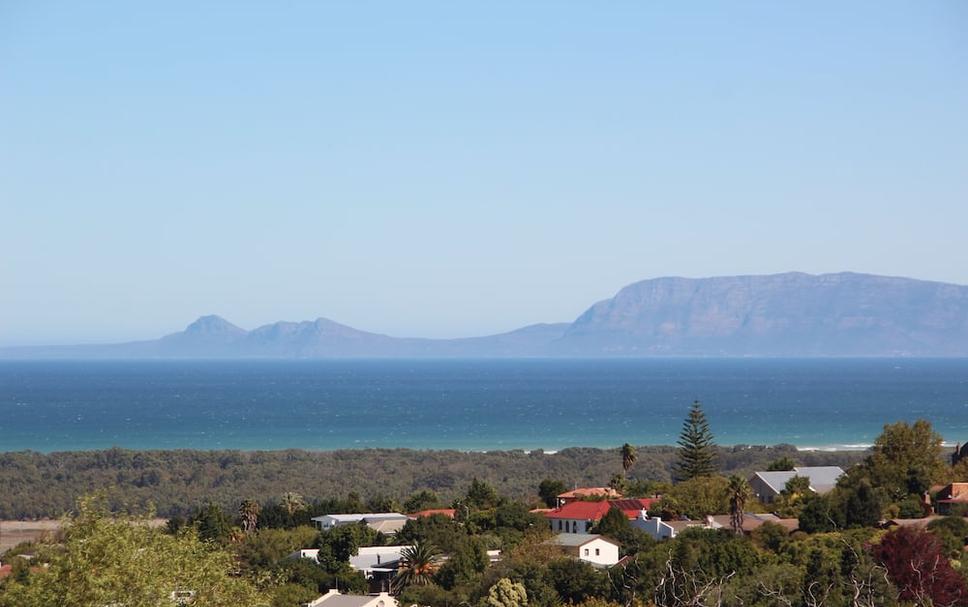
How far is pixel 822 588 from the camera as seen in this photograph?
35969 millimetres

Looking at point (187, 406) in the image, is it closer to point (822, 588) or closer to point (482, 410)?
point (482, 410)

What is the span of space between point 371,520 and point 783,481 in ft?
61.2

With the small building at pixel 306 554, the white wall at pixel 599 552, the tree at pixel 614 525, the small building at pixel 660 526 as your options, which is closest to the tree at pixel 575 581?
the white wall at pixel 599 552

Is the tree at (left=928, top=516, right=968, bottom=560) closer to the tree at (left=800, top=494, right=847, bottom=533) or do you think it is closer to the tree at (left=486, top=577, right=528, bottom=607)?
the tree at (left=800, top=494, right=847, bottom=533)

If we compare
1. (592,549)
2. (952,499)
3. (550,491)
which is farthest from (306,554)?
(952,499)

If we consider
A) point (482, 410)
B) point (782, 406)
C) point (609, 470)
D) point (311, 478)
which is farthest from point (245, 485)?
point (782, 406)

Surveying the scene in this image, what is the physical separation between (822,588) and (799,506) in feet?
64.0

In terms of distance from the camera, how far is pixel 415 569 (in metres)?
44.1

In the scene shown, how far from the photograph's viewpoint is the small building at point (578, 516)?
5316 cm

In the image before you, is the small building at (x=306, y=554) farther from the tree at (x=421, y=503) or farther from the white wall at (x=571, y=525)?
the tree at (x=421, y=503)

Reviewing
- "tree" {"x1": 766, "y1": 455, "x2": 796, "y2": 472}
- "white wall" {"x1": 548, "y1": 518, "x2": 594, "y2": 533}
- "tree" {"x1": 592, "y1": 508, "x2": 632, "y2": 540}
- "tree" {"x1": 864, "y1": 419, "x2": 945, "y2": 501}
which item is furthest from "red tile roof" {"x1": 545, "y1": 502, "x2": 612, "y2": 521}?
"tree" {"x1": 766, "y1": 455, "x2": 796, "y2": 472}

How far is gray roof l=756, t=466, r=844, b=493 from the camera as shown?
62219mm

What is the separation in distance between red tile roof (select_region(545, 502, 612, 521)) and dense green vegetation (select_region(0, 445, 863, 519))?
86.3 ft

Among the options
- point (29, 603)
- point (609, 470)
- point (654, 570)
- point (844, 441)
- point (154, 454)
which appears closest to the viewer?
point (29, 603)
